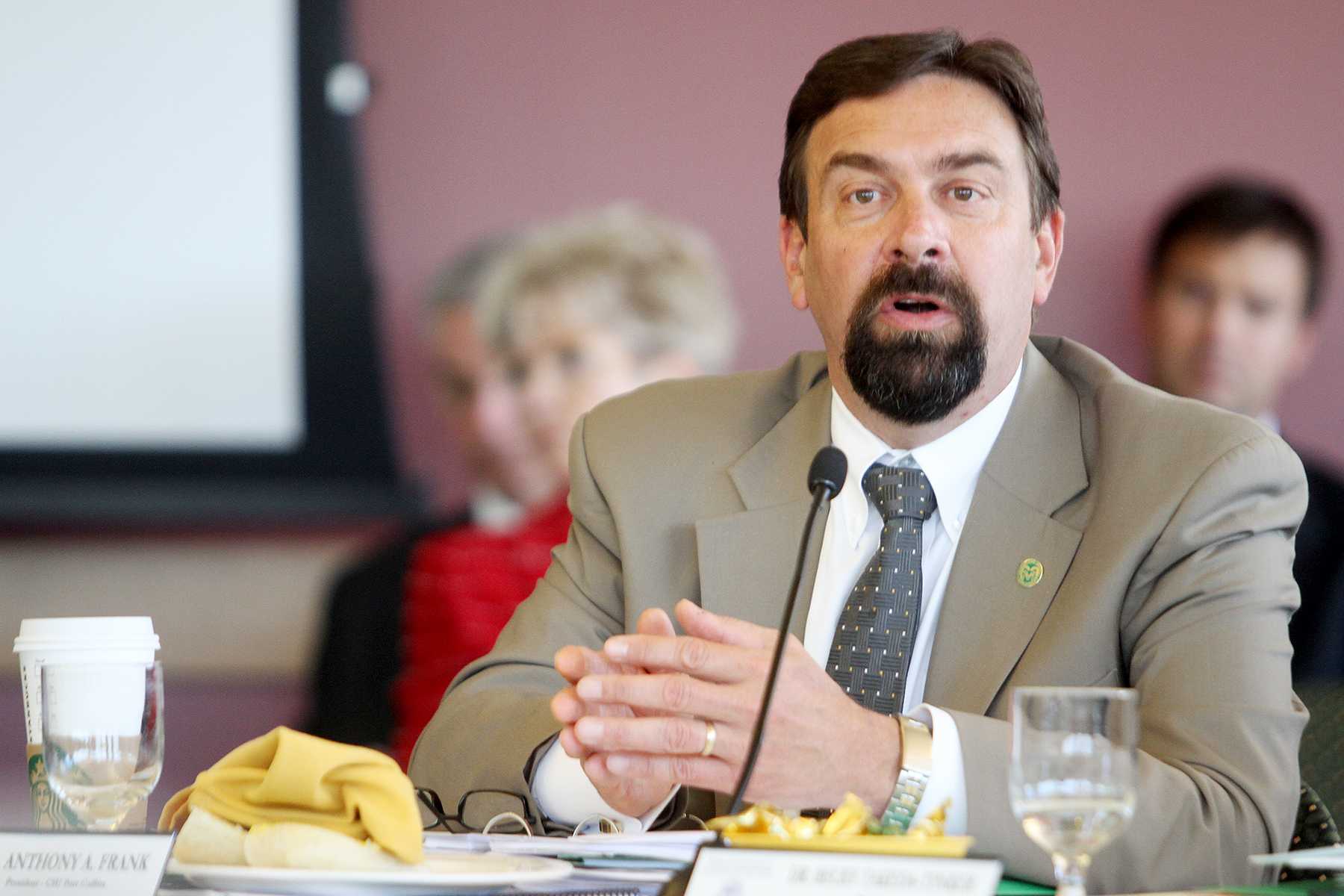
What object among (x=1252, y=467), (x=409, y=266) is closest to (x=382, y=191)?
(x=409, y=266)

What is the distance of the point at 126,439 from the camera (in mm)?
3945

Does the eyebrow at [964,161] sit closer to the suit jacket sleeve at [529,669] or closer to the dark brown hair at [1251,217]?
the suit jacket sleeve at [529,669]

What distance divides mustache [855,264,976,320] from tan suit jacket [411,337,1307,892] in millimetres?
144

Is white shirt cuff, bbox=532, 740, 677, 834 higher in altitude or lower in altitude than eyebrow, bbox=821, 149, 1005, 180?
lower

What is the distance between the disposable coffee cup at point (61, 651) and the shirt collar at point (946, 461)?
87 centimetres

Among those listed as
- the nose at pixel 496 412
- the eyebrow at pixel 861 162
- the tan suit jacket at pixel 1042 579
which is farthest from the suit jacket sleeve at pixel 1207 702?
the nose at pixel 496 412

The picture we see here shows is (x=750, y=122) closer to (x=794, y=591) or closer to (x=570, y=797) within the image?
(x=570, y=797)

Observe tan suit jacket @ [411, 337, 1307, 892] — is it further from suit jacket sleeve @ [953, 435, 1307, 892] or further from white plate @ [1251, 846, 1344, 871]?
white plate @ [1251, 846, 1344, 871]

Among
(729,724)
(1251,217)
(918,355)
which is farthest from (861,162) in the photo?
(1251,217)

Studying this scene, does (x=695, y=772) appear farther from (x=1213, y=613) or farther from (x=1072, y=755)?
(x=1213, y=613)

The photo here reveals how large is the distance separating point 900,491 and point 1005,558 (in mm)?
165

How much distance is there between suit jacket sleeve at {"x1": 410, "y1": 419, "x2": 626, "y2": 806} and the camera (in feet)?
5.65

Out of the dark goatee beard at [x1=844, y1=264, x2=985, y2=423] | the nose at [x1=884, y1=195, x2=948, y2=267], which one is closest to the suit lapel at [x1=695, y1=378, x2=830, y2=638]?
the dark goatee beard at [x1=844, y1=264, x2=985, y2=423]

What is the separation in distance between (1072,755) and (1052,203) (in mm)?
1159
